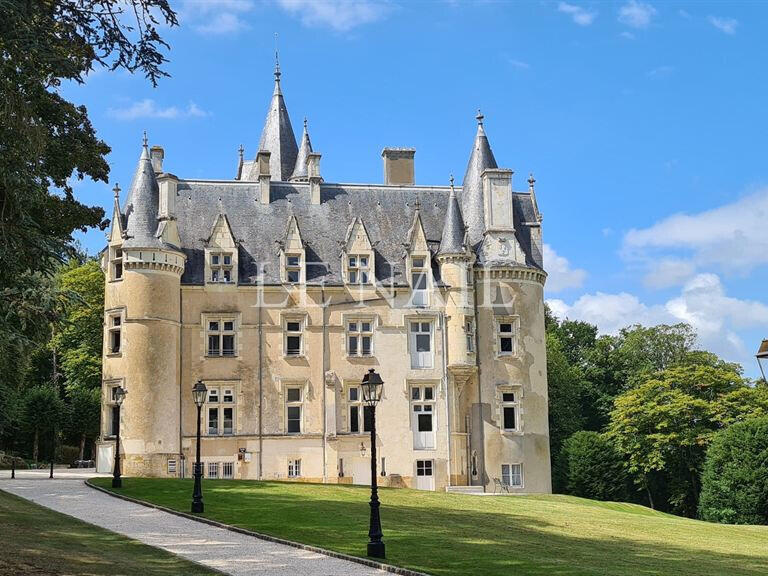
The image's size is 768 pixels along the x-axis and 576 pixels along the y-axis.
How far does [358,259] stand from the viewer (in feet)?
144

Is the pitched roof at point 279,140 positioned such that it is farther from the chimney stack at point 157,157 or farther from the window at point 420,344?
the window at point 420,344

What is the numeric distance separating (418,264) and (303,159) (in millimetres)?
11786

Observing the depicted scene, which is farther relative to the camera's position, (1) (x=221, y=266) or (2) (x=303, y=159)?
(2) (x=303, y=159)

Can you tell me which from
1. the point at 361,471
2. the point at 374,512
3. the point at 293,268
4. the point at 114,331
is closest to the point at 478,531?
the point at 374,512

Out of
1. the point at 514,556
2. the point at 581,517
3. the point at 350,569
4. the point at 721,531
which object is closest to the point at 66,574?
the point at 350,569

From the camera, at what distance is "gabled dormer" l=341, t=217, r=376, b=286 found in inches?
1720

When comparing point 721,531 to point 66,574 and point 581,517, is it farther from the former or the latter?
point 66,574

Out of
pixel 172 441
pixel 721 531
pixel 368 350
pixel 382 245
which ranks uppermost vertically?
pixel 382 245

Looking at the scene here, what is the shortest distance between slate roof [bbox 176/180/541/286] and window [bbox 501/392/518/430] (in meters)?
5.86

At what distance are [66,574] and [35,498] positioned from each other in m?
13.9

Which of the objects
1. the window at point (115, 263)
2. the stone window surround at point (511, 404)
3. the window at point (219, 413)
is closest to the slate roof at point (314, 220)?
the window at point (115, 263)

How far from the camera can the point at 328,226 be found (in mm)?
45094

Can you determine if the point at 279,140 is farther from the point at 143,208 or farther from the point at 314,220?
the point at 143,208

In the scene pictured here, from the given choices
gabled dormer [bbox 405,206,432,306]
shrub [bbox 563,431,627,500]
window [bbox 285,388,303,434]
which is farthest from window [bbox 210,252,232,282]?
shrub [bbox 563,431,627,500]
